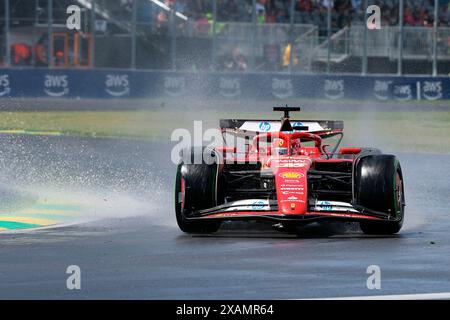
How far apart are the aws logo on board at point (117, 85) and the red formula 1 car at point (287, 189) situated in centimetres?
2510

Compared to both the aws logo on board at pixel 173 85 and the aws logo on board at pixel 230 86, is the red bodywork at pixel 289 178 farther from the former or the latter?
the aws logo on board at pixel 230 86

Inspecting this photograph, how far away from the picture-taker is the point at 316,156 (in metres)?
12.1

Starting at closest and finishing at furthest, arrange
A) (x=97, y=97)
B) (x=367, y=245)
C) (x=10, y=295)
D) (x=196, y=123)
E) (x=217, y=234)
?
(x=10, y=295)
(x=367, y=245)
(x=217, y=234)
(x=196, y=123)
(x=97, y=97)

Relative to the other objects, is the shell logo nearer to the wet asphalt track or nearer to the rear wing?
the wet asphalt track

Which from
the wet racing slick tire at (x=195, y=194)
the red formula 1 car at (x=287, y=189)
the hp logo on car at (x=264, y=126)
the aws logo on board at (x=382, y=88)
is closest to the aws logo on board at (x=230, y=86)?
the aws logo on board at (x=382, y=88)

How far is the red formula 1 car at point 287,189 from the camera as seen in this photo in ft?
35.2

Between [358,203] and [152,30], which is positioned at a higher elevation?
[152,30]

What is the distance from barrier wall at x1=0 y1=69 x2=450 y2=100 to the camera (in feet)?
119

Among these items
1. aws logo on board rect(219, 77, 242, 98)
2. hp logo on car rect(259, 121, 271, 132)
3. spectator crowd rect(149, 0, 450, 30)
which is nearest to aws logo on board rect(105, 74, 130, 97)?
spectator crowd rect(149, 0, 450, 30)

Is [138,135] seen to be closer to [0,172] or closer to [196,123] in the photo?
[196,123]

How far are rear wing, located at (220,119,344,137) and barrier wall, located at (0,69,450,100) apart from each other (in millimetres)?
23695

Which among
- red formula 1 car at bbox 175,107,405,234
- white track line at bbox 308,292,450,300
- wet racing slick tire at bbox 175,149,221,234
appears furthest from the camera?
wet racing slick tire at bbox 175,149,221,234
